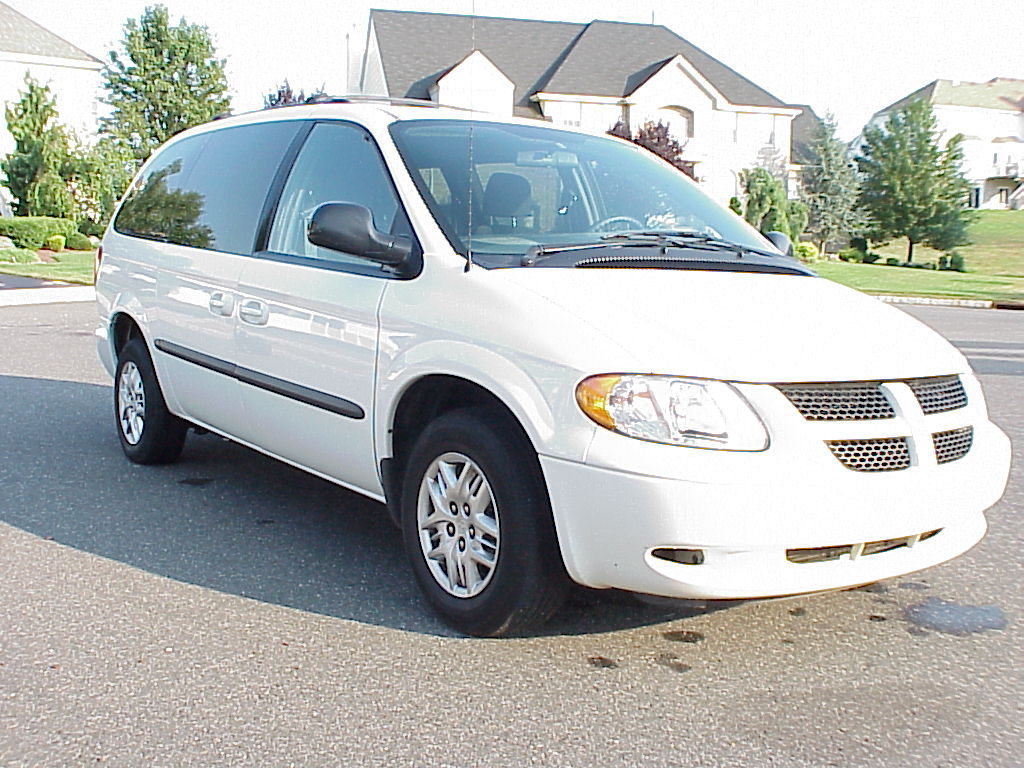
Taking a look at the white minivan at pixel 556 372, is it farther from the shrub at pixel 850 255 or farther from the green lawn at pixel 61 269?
the shrub at pixel 850 255

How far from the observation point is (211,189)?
5.81 metres

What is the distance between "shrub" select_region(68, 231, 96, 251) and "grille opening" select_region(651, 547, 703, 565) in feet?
105

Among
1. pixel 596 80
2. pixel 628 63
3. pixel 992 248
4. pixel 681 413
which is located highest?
pixel 628 63

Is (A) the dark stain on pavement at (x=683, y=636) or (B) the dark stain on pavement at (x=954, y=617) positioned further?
(B) the dark stain on pavement at (x=954, y=617)

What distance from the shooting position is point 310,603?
433 cm

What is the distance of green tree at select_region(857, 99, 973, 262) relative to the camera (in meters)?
54.2

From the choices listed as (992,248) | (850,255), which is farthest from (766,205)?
(992,248)

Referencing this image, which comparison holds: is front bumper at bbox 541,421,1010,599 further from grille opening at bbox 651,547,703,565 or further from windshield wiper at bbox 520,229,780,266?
windshield wiper at bbox 520,229,780,266

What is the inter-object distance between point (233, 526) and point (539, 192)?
2045mm

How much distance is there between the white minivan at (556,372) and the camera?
3465mm

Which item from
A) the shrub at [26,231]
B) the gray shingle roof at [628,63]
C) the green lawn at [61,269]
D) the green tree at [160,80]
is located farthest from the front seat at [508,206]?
the green tree at [160,80]

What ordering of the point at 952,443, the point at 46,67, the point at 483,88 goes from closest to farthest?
1. the point at 952,443
2. the point at 46,67
3. the point at 483,88

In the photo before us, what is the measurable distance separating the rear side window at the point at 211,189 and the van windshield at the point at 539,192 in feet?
2.89

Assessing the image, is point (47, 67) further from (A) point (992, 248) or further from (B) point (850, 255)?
(A) point (992, 248)
